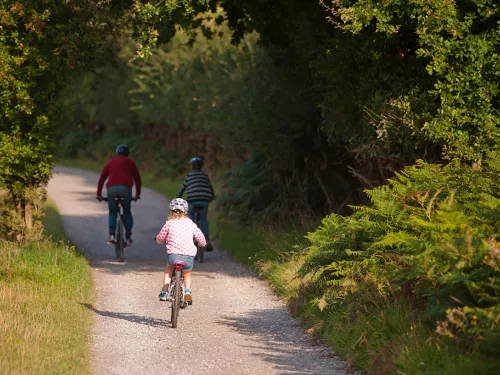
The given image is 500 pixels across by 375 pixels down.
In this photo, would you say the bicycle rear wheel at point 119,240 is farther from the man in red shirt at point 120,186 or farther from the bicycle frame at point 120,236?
the man in red shirt at point 120,186

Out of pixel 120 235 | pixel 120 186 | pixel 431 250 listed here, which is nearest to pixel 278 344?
pixel 431 250

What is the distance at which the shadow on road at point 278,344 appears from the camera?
928 centimetres

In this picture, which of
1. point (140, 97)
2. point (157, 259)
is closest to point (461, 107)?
point (157, 259)

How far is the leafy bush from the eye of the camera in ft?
25.4

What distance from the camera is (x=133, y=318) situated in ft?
39.5

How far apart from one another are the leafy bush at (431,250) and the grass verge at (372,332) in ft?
0.55

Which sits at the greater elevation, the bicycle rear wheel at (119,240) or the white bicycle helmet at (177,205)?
the white bicycle helmet at (177,205)

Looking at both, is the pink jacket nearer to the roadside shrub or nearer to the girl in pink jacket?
the girl in pink jacket

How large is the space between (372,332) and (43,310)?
4.22 meters

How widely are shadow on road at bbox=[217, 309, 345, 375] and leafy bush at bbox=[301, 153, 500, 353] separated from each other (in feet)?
2.49

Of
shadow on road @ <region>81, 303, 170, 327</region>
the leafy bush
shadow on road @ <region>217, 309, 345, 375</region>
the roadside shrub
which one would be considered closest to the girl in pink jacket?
shadow on road @ <region>81, 303, 170, 327</region>

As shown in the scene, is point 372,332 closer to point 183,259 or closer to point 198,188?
point 183,259

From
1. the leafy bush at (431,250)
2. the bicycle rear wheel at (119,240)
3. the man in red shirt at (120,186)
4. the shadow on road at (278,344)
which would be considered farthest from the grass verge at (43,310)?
the leafy bush at (431,250)

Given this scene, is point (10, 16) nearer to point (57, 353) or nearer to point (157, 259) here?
point (157, 259)
